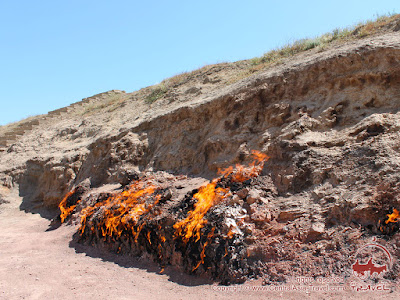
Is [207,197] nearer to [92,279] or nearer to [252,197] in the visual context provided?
[252,197]

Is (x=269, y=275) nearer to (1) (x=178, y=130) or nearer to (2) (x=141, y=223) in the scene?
(2) (x=141, y=223)

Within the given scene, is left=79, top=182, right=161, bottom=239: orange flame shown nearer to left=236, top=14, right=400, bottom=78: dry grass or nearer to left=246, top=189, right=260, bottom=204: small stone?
left=246, top=189, right=260, bottom=204: small stone

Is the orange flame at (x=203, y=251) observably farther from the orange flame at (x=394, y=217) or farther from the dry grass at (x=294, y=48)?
the dry grass at (x=294, y=48)

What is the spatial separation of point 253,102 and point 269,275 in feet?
13.9

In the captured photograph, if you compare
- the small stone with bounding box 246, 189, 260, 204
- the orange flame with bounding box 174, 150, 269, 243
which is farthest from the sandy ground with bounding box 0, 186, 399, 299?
the small stone with bounding box 246, 189, 260, 204

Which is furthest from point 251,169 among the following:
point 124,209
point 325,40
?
point 325,40

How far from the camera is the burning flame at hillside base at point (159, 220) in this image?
4.74 m

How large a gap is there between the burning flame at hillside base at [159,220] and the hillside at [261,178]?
0.08 ft

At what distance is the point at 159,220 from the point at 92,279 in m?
1.34

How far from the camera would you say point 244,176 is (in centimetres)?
558

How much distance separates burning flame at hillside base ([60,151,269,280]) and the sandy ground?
324 millimetres

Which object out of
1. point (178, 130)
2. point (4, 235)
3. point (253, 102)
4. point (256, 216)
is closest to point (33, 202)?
point (4, 235)

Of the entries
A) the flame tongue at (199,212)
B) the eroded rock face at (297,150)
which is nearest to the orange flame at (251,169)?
the eroded rock face at (297,150)

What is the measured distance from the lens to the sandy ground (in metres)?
3.92
